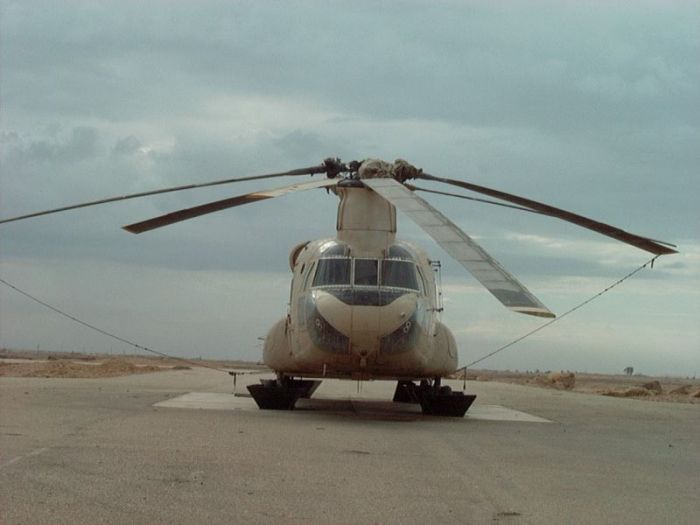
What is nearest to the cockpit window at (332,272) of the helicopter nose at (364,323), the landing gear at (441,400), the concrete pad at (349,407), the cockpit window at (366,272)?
the cockpit window at (366,272)

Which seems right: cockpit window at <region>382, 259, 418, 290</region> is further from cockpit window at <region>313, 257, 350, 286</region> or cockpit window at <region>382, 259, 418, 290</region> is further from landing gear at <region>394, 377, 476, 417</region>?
landing gear at <region>394, 377, 476, 417</region>

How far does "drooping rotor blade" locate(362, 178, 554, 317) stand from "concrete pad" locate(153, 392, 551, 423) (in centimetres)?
585

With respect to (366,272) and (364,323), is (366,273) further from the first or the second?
(364,323)

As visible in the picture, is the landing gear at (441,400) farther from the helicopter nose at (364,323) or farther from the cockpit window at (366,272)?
the cockpit window at (366,272)

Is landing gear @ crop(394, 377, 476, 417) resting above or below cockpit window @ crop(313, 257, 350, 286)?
below

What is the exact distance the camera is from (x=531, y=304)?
1002 cm

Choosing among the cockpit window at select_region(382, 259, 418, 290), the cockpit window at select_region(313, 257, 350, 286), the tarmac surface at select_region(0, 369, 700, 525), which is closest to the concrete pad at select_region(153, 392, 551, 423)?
the tarmac surface at select_region(0, 369, 700, 525)

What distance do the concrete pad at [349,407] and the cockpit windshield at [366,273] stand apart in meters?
2.88

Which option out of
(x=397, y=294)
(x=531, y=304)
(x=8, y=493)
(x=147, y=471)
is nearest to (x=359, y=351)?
(x=397, y=294)

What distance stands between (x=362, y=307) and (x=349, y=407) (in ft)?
18.1

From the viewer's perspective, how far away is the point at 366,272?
17.1 metres

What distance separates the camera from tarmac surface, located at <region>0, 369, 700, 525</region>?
745 cm

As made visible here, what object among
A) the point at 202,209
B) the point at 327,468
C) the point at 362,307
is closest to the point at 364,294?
the point at 362,307

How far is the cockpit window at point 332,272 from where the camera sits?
1705 centimetres
